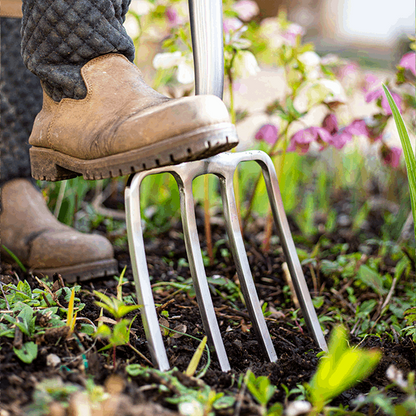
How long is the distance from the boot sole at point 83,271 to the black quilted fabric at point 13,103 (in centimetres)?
34

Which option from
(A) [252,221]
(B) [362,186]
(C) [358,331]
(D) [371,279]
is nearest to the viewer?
(C) [358,331]

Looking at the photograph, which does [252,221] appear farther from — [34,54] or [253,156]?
[34,54]

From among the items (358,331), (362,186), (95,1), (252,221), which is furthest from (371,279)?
(362,186)

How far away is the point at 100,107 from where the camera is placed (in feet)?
2.86

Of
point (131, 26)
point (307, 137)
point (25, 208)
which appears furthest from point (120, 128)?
point (131, 26)

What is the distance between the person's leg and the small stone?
1.60 feet

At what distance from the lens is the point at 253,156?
3.11 ft

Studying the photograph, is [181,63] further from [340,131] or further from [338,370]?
[338,370]

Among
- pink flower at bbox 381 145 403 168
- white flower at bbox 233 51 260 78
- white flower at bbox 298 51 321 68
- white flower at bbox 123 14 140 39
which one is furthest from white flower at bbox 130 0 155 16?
pink flower at bbox 381 145 403 168

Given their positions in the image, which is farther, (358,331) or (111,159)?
(358,331)

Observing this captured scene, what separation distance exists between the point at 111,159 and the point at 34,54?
1.13ft

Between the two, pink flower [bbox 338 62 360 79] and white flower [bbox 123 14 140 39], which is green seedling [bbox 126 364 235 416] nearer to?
white flower [bbox 123 14 140 39]

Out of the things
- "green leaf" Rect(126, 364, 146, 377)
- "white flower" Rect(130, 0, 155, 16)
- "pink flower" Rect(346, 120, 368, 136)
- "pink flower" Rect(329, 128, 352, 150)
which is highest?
"white flower" Rect(130, 0, 155, 16)

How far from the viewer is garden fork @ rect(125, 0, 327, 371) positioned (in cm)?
77
